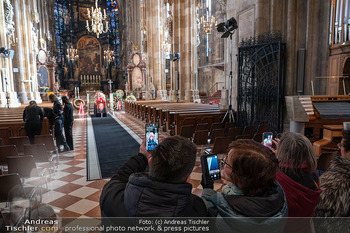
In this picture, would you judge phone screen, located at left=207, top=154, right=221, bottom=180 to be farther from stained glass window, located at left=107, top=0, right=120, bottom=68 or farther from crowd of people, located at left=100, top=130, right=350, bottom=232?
stained glass window, located at left=107, top=0, right=120, bottom=68

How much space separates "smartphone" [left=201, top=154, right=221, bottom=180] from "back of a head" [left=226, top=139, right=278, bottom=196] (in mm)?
337

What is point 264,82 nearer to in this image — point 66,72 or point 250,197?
point 250,197

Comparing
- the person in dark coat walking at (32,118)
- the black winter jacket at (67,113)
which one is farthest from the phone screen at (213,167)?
the black winter jacket at (67,113)

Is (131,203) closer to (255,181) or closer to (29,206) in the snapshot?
(255,181)

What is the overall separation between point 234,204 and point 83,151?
6.18m

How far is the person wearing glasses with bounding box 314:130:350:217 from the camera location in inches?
50.1

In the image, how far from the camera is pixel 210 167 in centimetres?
162

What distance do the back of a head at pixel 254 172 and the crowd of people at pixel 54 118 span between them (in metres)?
5.80

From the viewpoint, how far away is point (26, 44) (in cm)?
1706

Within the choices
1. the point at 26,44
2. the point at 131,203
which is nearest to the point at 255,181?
the point at 131,203

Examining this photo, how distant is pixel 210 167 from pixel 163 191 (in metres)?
0.56

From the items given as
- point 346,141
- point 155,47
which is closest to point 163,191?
point 346,141

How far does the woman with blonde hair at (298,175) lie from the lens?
1.59 meters

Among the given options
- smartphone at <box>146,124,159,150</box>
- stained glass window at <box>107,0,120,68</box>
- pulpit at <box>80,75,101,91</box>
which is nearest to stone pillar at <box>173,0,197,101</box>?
smartphone at <box>146,124,159,150</box>
